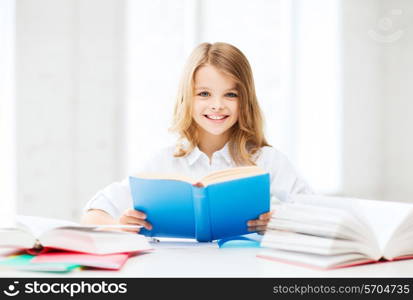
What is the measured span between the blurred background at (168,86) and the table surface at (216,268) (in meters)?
1.77

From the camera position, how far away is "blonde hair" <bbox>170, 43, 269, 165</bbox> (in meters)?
1.55

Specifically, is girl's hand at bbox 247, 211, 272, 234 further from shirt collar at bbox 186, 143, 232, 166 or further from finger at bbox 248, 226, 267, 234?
shirt collar at bbox 186, 143, 232, 166

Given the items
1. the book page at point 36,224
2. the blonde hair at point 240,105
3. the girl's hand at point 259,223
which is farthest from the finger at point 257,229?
the blonde hair at point 240,105

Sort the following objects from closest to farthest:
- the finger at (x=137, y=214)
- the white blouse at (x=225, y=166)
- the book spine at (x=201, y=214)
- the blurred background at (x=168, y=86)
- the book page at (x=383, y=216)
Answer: the book page at (x=383, y=216), the book spine at (x=201, y=214), the finger at (x=137, y=214), the white blouse at (x=225, y=166), the blurred background at (x=168, y=86)

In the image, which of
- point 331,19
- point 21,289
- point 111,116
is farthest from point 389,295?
point 331,19

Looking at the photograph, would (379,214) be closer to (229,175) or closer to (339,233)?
(339,233)

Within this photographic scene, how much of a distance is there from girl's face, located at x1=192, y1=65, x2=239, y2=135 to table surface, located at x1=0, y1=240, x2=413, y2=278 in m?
0.66

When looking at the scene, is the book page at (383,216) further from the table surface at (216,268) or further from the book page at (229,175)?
the book page at (229,175)

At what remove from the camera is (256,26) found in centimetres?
342

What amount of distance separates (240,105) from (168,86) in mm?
1578

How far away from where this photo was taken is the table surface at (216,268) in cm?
73

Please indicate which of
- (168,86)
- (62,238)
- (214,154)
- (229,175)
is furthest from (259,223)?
(168,86)

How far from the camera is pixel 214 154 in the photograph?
1668mm

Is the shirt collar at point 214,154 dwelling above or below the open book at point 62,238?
above
